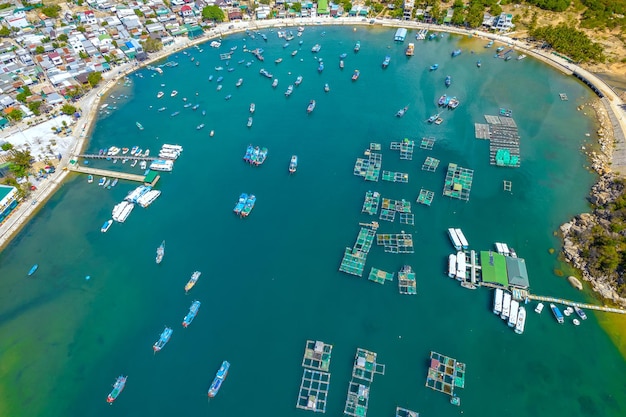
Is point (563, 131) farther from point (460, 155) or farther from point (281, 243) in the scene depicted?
point (281, 243)

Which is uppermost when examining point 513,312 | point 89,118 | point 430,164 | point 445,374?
point 89,118

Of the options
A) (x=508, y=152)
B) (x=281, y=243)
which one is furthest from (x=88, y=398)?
(x=508, y=152)

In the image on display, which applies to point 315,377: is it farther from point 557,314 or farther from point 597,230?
point 597,230

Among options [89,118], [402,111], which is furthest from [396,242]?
[89,118]

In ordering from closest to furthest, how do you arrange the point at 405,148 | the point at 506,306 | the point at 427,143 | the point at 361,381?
1. the point at 361,381
2. the point at 506,306
3. the point at 405,148
4. the point at 427,143

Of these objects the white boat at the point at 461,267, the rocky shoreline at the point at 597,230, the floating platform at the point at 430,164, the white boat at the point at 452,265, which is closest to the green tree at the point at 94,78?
the floating platform at the point at 430,164

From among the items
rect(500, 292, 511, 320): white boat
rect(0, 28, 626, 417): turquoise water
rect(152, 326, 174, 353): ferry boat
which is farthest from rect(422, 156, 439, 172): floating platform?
rect(152, 326, 174, 353): ferry boat
